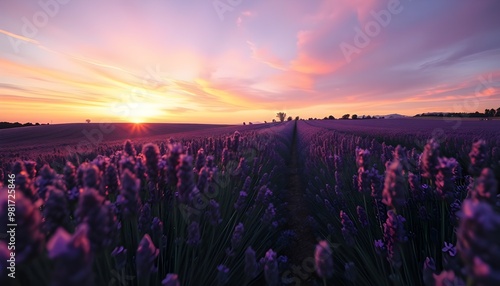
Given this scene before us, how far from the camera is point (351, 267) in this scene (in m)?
1.71

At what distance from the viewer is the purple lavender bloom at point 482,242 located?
0.55m

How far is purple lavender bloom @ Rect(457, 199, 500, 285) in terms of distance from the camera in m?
0.55

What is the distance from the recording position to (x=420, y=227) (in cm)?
199

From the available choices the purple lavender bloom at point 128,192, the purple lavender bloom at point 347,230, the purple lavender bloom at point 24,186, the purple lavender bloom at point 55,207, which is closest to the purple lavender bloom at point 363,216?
the purple lavender bloom at point 347,230

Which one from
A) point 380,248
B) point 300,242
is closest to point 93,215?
point 380,248

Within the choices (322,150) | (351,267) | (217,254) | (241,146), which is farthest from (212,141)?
(351,267)

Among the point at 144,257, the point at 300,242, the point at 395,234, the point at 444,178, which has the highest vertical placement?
the point at 444,178

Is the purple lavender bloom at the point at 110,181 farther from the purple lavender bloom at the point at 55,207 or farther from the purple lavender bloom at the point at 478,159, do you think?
the purple lavender bloom at the point at 478,159

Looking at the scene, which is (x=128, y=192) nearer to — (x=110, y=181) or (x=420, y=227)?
(x=110, y=181)

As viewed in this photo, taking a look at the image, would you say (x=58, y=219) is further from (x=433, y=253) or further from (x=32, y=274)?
(x=433, y=253)

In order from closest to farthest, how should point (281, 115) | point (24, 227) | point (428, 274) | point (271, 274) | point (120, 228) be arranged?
point (24, 227)
point (271, 274)
point (428, 274)
point (120, 228)
point (281, 115)

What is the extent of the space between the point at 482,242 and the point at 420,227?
1736 mm

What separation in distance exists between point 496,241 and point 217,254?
1715mm

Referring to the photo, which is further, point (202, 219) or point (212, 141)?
point (212, 141)
